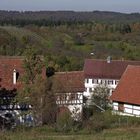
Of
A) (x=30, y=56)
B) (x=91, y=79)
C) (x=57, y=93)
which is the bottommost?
(x=91, y=79)

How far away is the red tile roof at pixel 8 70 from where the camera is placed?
30.4 m

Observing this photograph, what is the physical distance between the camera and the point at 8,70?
3125cm

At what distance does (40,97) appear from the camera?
23.3m

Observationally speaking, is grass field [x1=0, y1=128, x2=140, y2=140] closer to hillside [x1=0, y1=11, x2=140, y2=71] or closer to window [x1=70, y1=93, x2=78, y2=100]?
window [x1=70, y1=93, x2=78, y2=100]

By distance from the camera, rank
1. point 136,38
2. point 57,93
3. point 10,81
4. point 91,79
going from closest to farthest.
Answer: point 57,93, point 10,81, point 91,79, point 136,38

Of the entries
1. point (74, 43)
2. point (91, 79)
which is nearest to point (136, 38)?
point (74, 43)

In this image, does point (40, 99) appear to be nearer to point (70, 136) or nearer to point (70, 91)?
point (70, 91)

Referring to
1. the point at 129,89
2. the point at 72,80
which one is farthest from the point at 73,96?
the point at 129,89

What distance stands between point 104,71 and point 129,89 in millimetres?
17435

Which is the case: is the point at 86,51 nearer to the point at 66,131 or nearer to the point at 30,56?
the point at 30,56

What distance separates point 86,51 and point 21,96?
6420 cm

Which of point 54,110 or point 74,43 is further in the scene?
point 74,43

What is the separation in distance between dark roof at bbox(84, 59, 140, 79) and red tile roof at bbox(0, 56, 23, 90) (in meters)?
22.6

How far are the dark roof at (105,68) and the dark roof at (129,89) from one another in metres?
14.4
